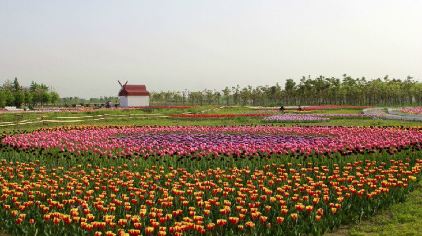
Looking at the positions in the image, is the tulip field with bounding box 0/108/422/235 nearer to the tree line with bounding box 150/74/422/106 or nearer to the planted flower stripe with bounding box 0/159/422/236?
the planted flower stripe with bounding box 0/159/422/236

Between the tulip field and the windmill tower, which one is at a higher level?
the windmill tower

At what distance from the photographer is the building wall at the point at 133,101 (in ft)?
274

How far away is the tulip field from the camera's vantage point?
Answer: 7.22 m

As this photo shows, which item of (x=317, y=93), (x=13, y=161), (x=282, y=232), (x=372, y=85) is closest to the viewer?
(x=282, y=232)

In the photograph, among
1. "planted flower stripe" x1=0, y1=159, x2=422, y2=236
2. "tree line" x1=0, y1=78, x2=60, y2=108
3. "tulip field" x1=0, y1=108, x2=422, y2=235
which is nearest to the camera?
"planted flower stripe" x1=0, y1=159, x2=422, y2=236

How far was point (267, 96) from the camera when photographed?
125m

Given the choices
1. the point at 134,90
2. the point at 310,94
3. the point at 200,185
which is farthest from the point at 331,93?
the point at 200,185

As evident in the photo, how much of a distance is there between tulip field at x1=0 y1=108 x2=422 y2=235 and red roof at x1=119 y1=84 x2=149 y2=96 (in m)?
62.9

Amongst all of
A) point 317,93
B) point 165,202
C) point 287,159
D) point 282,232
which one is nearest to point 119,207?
point 165,202

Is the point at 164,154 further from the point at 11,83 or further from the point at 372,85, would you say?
the point at 11,83

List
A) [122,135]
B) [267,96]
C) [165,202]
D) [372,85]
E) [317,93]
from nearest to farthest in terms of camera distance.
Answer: [165,202], [122,135], [372,85], [317,93], [267,96]

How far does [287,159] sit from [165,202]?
6063 mm

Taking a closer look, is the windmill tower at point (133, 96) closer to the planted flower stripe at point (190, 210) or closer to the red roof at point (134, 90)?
the red roof at point (134, 90)

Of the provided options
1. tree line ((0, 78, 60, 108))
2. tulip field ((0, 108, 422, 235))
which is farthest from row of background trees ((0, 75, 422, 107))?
tulip field ((0, 108, 422, 235))
